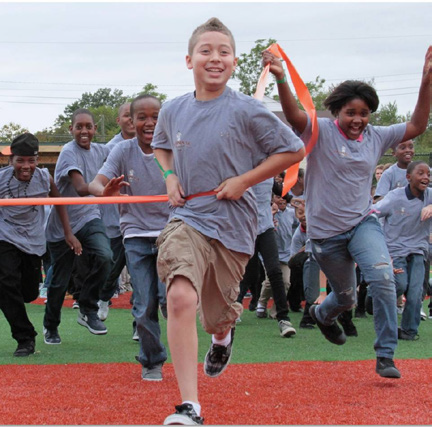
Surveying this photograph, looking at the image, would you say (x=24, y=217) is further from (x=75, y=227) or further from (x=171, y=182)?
(x=171, y=182)

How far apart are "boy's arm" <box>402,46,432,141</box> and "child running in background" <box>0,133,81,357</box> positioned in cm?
355

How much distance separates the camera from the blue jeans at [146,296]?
6.43 m

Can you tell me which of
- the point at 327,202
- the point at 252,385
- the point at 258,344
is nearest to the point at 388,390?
the point at 252,385

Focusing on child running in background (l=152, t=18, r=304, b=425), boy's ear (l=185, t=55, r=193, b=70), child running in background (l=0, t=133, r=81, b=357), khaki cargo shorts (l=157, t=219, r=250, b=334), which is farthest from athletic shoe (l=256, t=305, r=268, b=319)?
boy's ear (l=185, t=55, r=193, b=70)

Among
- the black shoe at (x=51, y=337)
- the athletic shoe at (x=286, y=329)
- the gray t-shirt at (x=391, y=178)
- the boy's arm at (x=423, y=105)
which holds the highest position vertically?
the boy's arm at (x=423, y=105)

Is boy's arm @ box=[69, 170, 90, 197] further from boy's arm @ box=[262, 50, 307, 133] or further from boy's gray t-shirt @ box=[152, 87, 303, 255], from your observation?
boy's gray t-shirt @ box=[152, 87, 303, 255]

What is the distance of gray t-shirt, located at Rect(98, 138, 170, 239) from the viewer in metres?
6.57

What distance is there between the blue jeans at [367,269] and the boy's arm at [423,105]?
740 millimetres

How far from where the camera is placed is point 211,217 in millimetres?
4820

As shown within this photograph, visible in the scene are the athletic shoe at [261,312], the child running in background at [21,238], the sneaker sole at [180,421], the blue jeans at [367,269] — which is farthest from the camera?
the athletic shoe at [261,312]

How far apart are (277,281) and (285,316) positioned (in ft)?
1.50

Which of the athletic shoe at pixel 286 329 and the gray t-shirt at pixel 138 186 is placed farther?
the athletic shoe at pixel 286 329

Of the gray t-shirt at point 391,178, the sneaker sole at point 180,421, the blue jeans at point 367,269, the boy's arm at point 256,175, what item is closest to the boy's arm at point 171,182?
the boy's arm at point 256,175

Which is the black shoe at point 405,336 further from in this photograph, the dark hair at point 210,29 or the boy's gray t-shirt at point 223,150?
the dark hair at point 210,29
